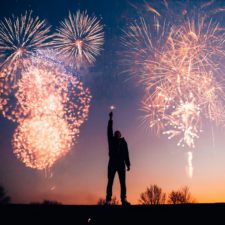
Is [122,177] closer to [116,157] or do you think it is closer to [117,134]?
[116,157]
